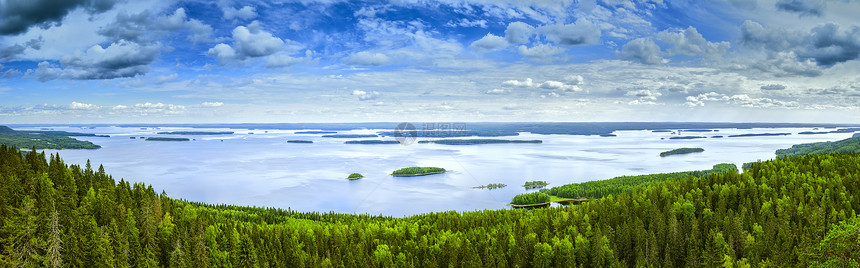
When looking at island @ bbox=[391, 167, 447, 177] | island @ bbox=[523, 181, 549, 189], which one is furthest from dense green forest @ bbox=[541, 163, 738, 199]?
island @ bbox=[391, 167, 447, 177]

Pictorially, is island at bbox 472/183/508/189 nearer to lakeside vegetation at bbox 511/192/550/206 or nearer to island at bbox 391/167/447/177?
lakeside vegetation at bbox 511/192/550/206

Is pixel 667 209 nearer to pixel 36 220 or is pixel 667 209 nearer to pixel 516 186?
pixel 516 186

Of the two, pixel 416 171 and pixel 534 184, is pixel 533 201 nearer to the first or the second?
pixel 534 184

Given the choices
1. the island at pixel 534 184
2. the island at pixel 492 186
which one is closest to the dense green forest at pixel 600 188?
the island at pixel 534 184

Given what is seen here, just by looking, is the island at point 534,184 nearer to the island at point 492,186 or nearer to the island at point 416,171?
the island at point 492,186

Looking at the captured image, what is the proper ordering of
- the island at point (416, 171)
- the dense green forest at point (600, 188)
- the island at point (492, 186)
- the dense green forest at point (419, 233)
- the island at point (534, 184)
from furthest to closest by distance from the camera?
the island at point (416, 171)
the island at point (534, 184)
the island at point (492, 186)
the dense green forest at point (600, 188)
the dense green forest at point (419, 233)
